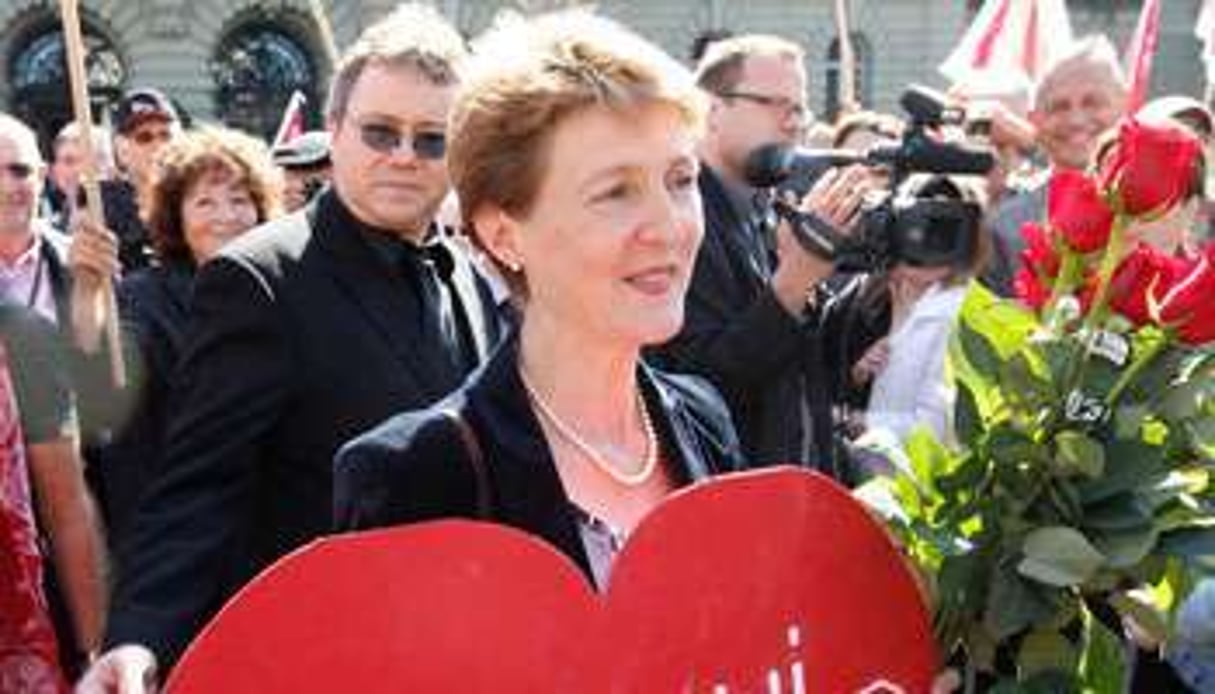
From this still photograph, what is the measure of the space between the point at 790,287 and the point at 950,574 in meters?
2.01

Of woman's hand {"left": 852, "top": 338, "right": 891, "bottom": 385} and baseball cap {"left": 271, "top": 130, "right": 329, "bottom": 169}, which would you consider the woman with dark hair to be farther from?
woman's hand {"left": 852, "top": 338, "right": 891, "bottom": 385}

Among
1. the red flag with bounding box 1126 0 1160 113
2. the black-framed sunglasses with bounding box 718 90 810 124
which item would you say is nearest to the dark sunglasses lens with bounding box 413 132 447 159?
the black-framed sunglasses with bounding box 718 90 810 124

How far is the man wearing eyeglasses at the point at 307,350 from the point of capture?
8.28ft

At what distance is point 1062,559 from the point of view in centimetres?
160

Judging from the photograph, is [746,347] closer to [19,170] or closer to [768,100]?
[768,100]

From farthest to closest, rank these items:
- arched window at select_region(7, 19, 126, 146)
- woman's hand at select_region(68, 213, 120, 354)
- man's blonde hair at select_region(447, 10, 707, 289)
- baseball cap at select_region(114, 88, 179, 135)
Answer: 1. arched window at select_region(7, 19, 126, 146)
2. baseball cap at select_region(114, 88, 179, 135)
3. woman's hand at select_region(68, 213, 120, 354)
4. man's blonde hair at select_region(447, 10, 707, 289)

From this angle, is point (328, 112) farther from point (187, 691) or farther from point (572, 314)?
point (187, 691)

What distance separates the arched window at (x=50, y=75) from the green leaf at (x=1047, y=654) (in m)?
27.9

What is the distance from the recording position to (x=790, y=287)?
3.66 m

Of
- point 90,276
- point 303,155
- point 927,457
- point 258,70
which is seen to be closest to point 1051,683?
point 927,457

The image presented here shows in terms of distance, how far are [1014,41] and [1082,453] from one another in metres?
6.86

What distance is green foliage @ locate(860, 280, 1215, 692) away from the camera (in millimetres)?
1630

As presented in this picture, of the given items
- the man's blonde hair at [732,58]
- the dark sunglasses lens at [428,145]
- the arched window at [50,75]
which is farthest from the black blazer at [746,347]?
the arched window at [50,75]

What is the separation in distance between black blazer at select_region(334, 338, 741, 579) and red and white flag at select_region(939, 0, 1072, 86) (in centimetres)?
646
